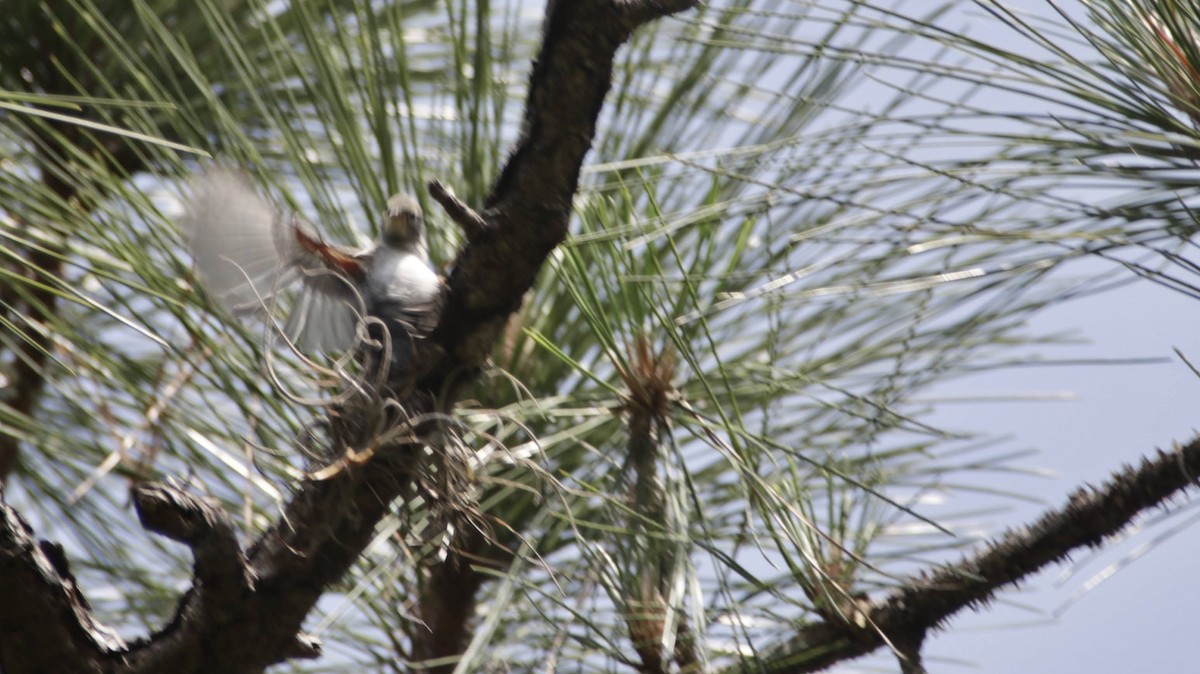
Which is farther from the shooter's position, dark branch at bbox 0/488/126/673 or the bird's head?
the bird's head

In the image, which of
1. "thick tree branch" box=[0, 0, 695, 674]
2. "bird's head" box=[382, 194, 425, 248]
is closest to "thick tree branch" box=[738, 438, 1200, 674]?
"thick tree branch" box=[0, 0, 695, 674]

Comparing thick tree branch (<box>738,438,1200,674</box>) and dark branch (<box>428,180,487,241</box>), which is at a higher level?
dark branch (<box>428,180,487,241</box>)

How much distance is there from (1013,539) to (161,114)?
974mm

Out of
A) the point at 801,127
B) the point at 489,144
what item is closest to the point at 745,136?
the point at 801,127

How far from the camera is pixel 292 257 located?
992 mm

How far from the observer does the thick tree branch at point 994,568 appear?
77 centimetres

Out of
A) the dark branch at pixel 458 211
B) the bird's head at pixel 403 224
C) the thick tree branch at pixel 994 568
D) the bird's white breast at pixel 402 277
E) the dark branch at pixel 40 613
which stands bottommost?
the thick tree branch at pixel 994 568

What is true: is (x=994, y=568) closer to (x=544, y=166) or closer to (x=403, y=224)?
(x=544, y=166)

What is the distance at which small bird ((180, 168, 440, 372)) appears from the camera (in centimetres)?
96

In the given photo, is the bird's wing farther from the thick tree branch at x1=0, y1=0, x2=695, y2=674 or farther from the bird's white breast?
the thick tree branch at x1=0, y1=0, x2=695, y2=674

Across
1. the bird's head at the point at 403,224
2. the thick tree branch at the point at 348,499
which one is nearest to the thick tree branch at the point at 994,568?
the thick tree branch at the point at 348,499

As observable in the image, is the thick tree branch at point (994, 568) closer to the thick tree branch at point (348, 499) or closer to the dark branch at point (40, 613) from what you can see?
the thick tree branch at point (348, 499)

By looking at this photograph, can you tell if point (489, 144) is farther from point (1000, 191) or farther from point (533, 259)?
point (1000, 191)

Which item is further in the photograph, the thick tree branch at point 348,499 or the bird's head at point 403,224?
the bird's head at point 403,224
